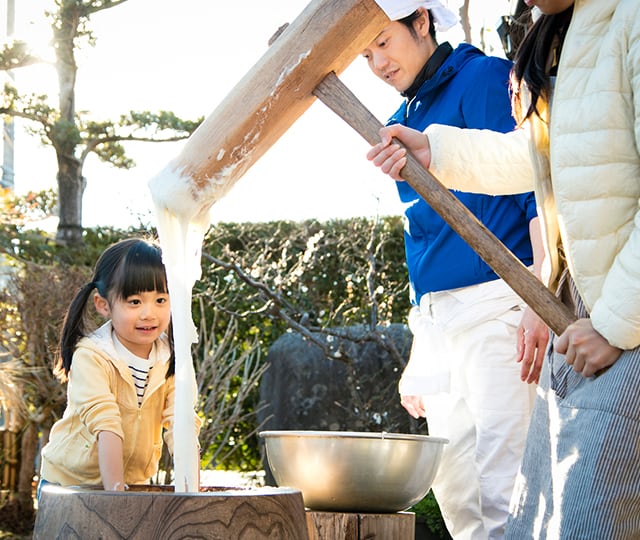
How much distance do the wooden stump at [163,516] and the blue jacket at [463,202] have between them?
102 centimetres

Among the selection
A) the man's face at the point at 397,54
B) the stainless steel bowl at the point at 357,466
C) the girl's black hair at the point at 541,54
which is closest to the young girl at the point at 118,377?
the stainless steel bowl at the point at 357,466

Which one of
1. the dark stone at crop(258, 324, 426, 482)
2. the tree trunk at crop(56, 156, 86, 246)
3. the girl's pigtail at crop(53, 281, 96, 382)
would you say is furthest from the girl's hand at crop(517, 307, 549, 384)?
the tree trunk at crop(56, 156, 86, 246)

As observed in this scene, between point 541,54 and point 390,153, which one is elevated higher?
point 541,54

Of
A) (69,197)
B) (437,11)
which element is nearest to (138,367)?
(437,11)

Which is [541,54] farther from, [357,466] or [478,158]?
[357,466]

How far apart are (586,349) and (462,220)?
1.12 feet

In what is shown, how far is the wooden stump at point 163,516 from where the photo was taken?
1398 millimetres

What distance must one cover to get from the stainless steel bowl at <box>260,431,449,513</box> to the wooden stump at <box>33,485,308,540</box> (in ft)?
2.16

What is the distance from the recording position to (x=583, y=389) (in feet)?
4.77

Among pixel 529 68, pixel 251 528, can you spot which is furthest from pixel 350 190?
pixel 251 528

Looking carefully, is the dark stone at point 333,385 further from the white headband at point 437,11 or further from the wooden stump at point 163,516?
the wooden stump at point 163,516

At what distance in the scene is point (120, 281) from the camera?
2482 millimetres

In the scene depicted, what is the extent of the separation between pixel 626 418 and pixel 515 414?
2.91ft

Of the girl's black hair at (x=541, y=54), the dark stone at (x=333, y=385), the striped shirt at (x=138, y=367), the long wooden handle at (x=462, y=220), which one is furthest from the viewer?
the dark stone at (x=333, y=385)
